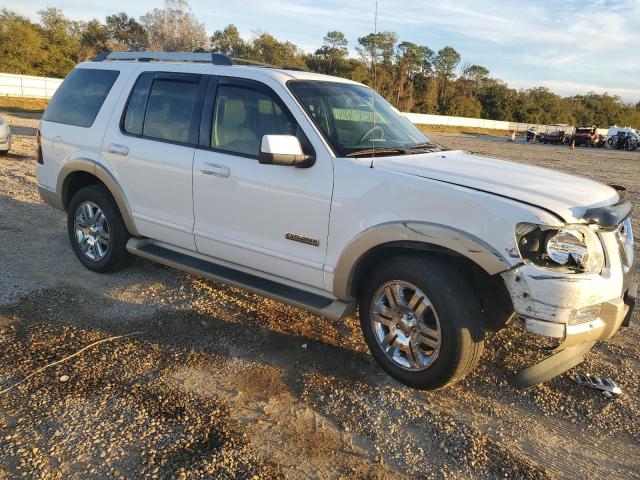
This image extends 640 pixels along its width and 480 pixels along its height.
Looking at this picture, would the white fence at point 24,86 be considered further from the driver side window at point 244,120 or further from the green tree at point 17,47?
the driver side window at point 244,120

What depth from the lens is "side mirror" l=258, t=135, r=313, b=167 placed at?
331 centimetres

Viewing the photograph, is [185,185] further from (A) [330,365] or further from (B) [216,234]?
(A) [330,365]

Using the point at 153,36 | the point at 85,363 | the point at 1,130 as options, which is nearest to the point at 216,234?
the point at 85,363

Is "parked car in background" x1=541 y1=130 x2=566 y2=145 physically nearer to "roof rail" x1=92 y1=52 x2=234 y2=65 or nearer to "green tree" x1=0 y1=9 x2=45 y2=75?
"green tree" x1=0 y1=9 x2=45 y2=75

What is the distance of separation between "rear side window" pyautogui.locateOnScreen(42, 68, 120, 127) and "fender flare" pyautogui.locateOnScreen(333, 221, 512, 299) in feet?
10.0

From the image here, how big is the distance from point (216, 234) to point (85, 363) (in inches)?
51.6

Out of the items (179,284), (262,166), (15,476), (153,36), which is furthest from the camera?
(153,36)

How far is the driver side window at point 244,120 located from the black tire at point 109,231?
1.45 metres

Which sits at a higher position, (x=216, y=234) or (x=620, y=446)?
(x=216, y=234)

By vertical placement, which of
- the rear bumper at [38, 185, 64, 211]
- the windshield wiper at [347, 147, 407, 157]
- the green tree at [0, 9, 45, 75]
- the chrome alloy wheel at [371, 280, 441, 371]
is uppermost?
the green tree at [0, 9, 45, 75]

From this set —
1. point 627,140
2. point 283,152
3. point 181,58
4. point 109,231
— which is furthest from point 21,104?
point 627,140

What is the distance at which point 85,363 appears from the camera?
3.51 m

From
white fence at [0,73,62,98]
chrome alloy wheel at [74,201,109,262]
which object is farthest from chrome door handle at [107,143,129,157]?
white fence at [0,73,62,98]

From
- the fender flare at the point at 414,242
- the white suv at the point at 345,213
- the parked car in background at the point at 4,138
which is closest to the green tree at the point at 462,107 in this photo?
the parked car in background at the point at 4,138
